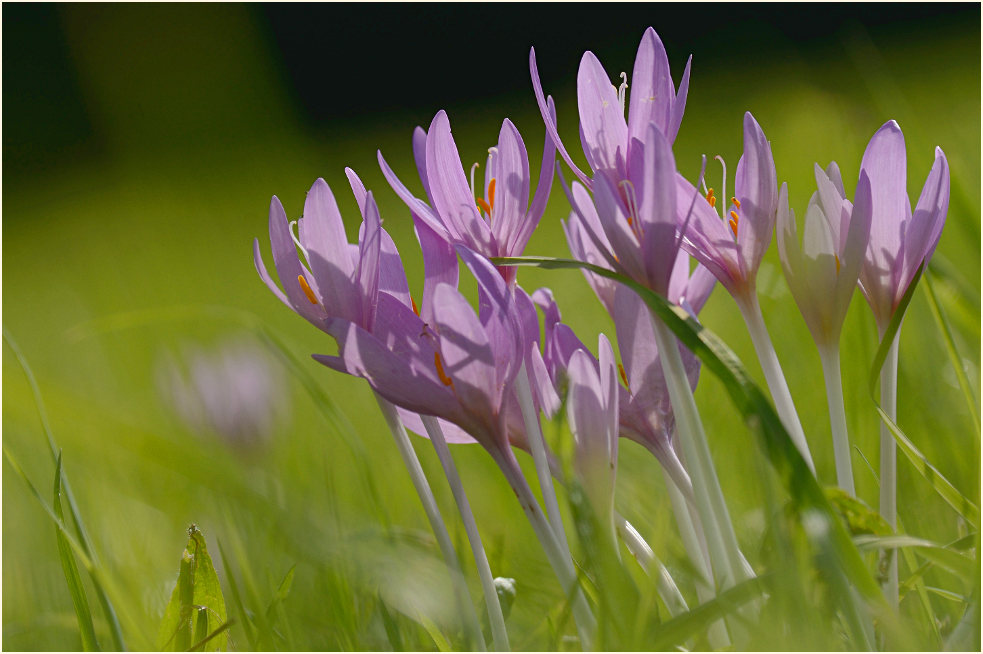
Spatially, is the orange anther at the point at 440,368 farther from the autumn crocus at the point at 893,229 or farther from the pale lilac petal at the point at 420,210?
the autumn crocus at the point at 893,229

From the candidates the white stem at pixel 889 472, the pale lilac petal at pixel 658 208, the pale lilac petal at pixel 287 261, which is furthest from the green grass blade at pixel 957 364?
the pale lilac petal at pixel 287 261

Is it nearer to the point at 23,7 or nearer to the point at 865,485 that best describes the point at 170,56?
the point at 23,7

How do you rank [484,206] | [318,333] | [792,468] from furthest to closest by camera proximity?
[318,333]
[484,206]
[792,468]

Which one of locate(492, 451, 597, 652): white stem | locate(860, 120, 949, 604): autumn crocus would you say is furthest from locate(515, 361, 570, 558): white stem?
locate(860, 120, 949, 604): autumn crocus

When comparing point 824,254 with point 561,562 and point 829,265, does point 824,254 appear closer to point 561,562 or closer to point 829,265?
point 829,265

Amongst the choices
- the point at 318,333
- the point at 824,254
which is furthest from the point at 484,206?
the point at 318,333

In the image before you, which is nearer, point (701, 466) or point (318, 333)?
point (701, 466)

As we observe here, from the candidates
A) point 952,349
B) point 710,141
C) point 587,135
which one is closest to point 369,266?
point 587,135
